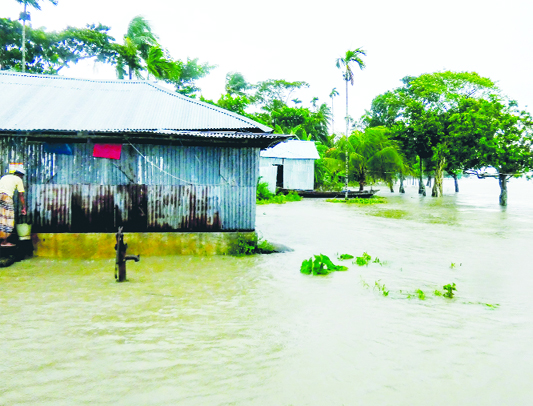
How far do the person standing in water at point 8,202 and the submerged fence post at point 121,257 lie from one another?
2.43 m

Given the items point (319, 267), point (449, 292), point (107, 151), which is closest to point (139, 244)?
point (107, 151)

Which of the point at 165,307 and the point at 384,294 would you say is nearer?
the point at 165,307

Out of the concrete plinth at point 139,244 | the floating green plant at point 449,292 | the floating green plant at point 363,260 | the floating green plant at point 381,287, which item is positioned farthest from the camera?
the floating green plant at point 363,260

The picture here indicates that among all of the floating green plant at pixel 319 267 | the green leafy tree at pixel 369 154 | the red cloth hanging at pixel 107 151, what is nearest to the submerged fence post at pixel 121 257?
the red cloth hanging at pixel 107 151

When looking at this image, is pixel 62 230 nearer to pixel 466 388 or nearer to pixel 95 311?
pixel 95 311

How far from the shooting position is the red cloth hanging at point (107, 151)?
909 centimetres

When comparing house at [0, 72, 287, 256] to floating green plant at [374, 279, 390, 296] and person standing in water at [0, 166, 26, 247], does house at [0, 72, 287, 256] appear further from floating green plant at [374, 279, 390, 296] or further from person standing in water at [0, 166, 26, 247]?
floating green plant at [374, 279, 390, 296]

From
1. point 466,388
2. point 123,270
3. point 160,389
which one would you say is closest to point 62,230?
point 123,270

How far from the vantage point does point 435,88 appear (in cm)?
3120

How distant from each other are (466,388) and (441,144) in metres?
29.1

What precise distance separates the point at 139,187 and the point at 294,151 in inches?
940

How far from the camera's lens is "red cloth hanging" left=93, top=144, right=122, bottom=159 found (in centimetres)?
909

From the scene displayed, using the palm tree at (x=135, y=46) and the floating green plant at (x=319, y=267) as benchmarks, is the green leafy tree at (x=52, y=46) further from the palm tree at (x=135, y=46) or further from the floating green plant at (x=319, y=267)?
the floating green plant at (x=319, y=267)

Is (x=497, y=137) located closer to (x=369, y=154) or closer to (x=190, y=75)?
(x=369, y=154)
